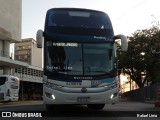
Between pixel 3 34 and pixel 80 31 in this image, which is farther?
pixel 3 34

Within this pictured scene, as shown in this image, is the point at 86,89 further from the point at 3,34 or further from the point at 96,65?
the point at 3,34

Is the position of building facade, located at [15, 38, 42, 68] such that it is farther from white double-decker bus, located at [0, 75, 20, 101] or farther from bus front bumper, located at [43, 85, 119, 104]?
bus front bumper, located at [43, 85, 119, 104]

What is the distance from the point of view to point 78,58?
566 inches

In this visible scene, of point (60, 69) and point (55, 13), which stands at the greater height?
point (55, 13)

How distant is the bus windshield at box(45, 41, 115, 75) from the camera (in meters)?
14.3

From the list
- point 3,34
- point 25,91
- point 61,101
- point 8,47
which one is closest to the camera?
point 61,101

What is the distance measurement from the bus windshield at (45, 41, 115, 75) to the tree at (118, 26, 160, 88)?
44.5 metres

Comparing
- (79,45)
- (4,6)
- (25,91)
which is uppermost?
(4,6)

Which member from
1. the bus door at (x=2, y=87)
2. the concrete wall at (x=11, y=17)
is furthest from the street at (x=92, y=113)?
the concrete wall at (x=11, y=17)

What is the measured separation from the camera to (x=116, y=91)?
47.7 feet

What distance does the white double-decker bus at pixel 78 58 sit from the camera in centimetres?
1395

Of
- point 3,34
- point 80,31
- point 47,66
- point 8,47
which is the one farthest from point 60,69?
point 8,47

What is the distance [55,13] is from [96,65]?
2.62m

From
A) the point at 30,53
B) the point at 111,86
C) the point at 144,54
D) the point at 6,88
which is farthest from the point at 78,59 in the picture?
the point at 30,53
